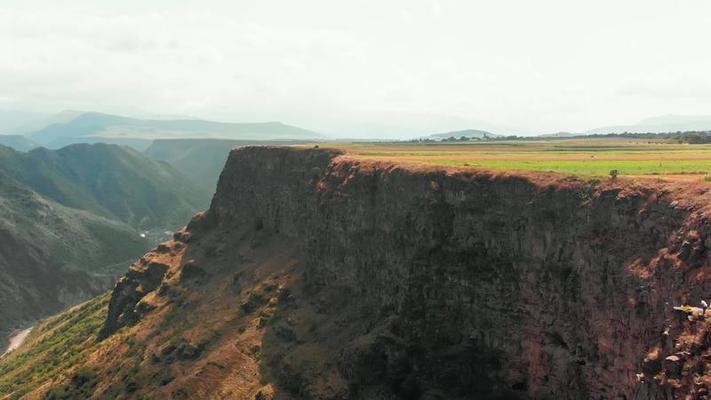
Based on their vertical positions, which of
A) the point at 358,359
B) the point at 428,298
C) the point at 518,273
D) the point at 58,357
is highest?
the point at 518,273

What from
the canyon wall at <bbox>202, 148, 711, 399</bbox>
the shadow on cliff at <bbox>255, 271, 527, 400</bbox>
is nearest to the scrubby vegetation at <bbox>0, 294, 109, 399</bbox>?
the shadow on cliff at <bbox>255, 271, 527, 400</bbox>

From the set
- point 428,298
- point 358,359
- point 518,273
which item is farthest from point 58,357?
point 518,273

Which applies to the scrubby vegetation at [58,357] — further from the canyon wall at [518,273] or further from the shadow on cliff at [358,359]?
the canyon wall at [518,273]

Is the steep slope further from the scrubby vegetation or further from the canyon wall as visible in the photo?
the scrubby vegetation

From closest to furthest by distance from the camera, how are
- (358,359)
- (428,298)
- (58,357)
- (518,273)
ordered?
(518,273) < (428,298) < (358,359) < (58,357)

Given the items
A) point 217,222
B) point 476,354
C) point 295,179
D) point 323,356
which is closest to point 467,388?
point 476,354

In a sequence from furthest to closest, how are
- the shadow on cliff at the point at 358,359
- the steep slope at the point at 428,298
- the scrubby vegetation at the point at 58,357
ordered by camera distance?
1. the scrubby vegetation at the point at 58,357
2. the shadow on cliff at the point at 358,359
3. the steep slope at the point at 428,298

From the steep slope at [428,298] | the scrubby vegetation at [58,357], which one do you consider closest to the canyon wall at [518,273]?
the steep slope at [428,298]

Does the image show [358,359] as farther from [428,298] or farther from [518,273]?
[518,273]

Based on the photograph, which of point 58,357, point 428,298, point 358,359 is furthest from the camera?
point 58,357
